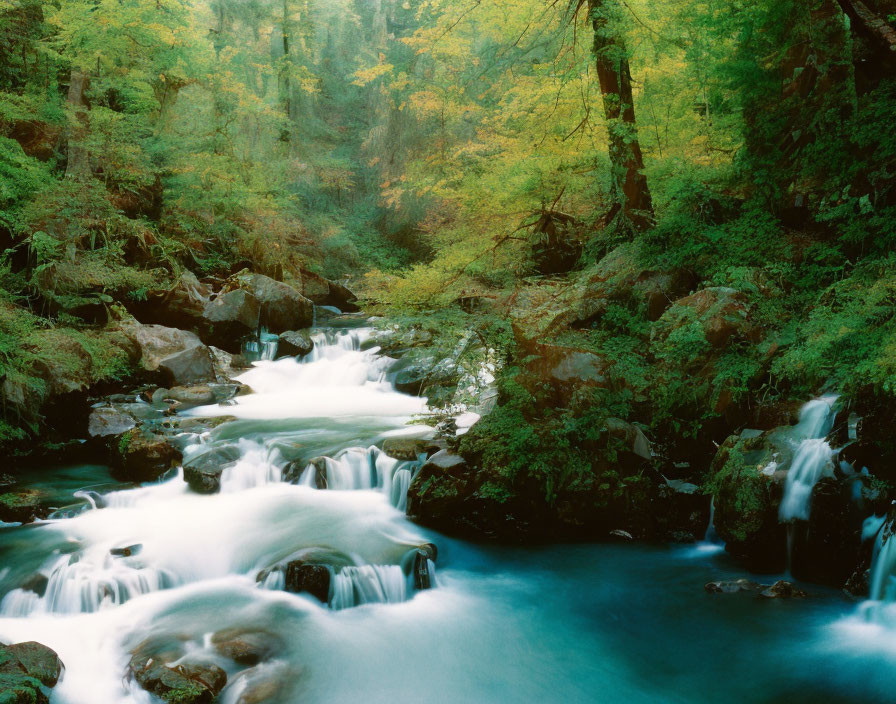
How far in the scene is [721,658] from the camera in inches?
195

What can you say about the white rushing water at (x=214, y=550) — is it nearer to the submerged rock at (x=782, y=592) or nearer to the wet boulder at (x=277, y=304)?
the submerged rock at (x=782, y=592)

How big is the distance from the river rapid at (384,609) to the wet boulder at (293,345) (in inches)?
237

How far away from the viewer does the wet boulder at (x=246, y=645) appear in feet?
16.4

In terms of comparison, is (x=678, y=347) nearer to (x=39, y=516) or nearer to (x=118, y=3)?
(x=39, y=516)

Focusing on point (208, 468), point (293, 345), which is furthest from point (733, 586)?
point (293, 345)

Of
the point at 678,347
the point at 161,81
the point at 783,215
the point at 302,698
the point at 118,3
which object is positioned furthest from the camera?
the point at 161,81

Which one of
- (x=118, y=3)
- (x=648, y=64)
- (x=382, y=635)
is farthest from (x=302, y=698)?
(x=118, y=3)

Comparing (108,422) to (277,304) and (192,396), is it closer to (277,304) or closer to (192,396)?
(192,396)

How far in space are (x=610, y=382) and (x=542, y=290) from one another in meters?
2.27

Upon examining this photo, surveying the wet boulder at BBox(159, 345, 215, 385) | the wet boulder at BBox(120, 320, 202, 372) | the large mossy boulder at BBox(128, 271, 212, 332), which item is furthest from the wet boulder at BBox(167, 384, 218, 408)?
the large mossy boulder at BBox(128, 271, 212, 332)

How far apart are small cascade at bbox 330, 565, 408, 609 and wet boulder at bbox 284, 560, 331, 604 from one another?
0.08 metres

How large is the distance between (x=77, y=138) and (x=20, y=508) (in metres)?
9.29

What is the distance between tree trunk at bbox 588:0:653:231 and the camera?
8234 millimetres

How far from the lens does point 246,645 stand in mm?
5137
